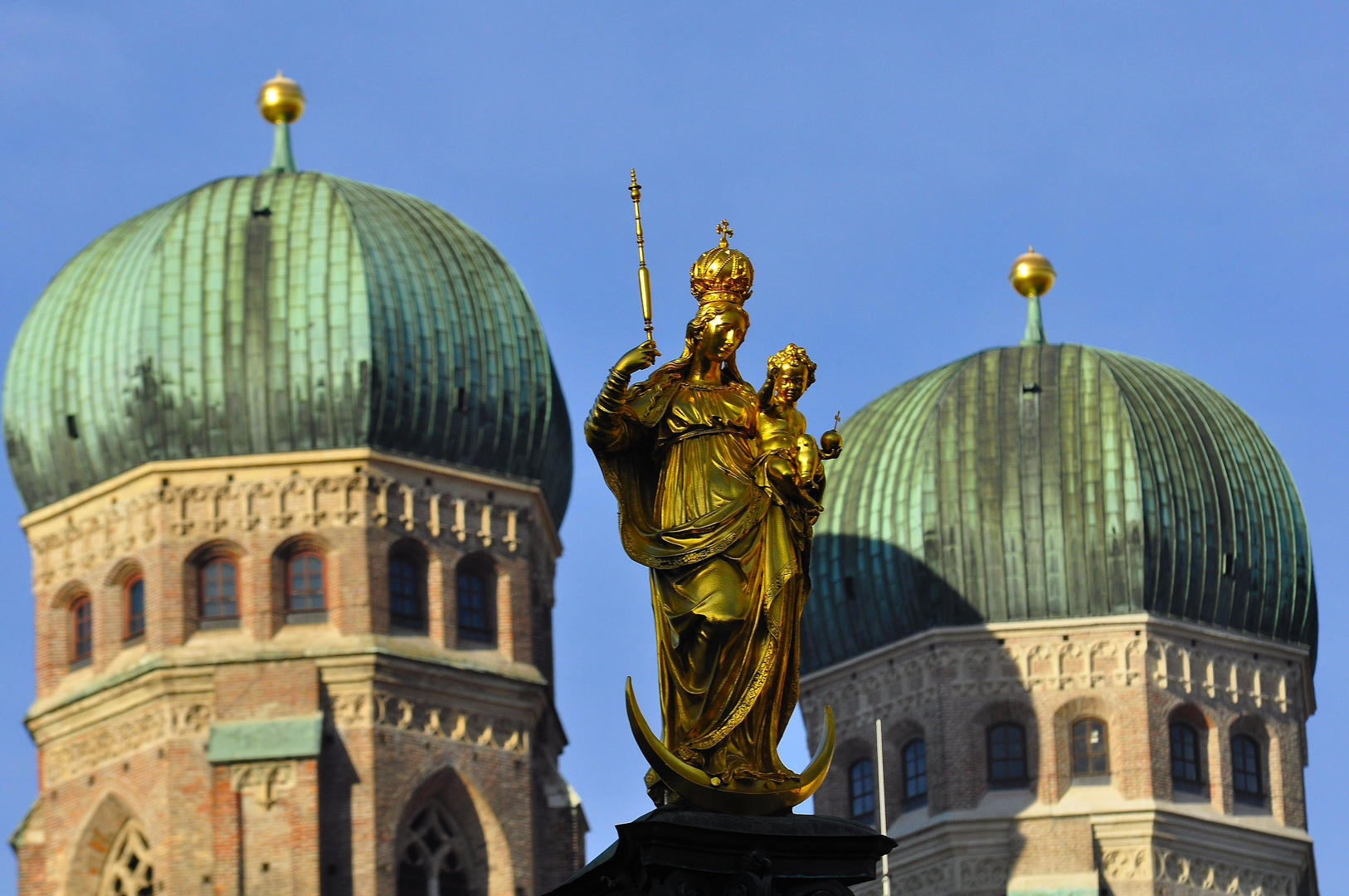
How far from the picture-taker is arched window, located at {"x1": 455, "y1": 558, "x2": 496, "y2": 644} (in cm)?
4800

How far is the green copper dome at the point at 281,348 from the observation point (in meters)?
47.7

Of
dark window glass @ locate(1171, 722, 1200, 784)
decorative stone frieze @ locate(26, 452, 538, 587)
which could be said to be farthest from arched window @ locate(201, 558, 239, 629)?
dark window glass @ locate(1171, 722, 1200, 784)

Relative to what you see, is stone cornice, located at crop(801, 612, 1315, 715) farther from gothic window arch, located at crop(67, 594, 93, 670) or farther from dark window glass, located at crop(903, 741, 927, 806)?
gothic window arch, located at crop(67, 594, 93, 670)

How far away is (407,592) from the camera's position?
4762cm

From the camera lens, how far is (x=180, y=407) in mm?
47750

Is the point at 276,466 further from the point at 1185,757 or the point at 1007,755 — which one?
the point at 1185,757

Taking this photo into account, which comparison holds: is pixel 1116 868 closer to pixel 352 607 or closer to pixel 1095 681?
pixel 1095 681

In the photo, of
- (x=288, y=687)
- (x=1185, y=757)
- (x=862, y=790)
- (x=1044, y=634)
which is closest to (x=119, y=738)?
(x=288, y=687)

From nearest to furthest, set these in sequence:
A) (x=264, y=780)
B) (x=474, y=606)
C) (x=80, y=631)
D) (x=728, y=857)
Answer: (x=728, y=857) → (x=264, y=780) → (x=474, y=606) → (x=80, y=631)

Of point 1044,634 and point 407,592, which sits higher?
point 407,592

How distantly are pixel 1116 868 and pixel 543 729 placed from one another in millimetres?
7537

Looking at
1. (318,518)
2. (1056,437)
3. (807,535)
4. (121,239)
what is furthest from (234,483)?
(807,535)

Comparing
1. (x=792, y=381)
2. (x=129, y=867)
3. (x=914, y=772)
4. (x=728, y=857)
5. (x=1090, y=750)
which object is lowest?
(x=728, y=857)

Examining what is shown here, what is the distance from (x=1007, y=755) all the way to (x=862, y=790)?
7.05 ft
